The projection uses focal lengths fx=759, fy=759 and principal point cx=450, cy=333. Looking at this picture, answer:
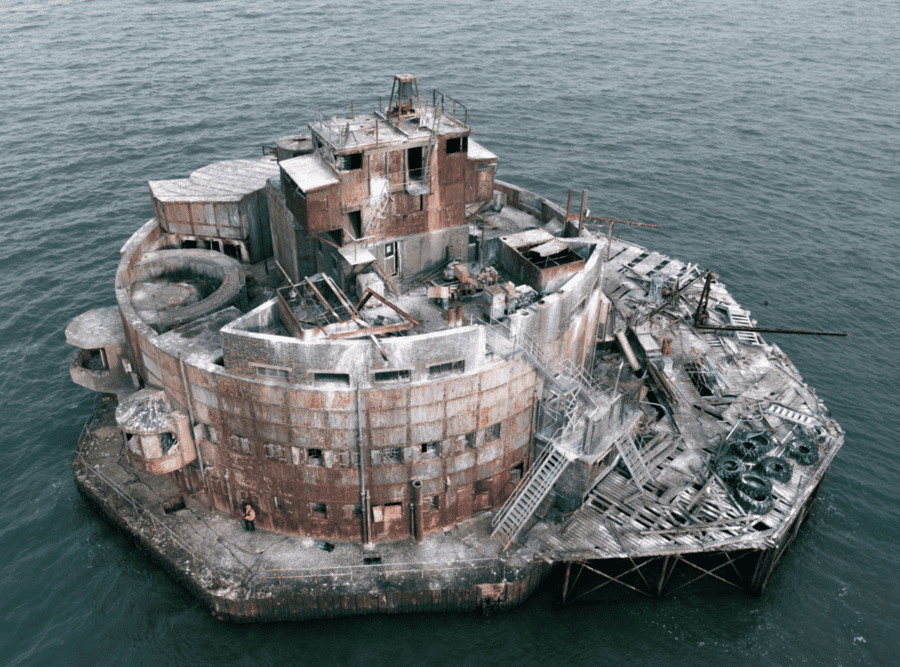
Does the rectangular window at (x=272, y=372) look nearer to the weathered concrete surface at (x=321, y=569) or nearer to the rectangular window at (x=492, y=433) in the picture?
the weathered concrete surface at (x=321, y=569)

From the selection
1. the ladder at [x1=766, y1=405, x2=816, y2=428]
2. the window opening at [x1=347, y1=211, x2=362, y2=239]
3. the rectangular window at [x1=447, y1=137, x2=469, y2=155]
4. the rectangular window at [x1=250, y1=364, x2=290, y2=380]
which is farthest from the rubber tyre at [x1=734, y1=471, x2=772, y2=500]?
the rectangular window at [x1=250, y1=364, x2=290, y2=380]

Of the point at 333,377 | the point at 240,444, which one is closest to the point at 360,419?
the point at 333,377

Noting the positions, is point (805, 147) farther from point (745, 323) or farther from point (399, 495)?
point (399, 495)

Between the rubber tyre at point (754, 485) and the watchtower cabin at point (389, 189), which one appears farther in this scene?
the rubber tyre at point (754, 485)

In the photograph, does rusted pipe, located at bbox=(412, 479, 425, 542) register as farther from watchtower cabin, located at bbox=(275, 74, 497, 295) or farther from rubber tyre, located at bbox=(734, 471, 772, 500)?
rubber tyre, located at bbox=(734, 471, 772, 500)

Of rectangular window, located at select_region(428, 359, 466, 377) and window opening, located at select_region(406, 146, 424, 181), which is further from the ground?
window opening, located at select_region(406, 146, 424, 181)

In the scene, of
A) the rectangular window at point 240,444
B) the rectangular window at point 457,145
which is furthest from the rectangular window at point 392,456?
the rectangular window at point 457,145
